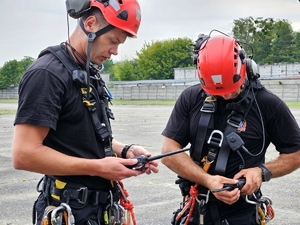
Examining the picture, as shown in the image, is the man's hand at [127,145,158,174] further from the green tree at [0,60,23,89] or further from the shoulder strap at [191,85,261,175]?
the green tree at [0,60,23,89]

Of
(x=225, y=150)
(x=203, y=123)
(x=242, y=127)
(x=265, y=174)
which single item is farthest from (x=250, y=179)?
(x=203, y=123)

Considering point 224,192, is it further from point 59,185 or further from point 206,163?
point 59,185

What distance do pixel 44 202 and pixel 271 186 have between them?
647 centimetres

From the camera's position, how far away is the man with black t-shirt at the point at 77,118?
294 centimetres

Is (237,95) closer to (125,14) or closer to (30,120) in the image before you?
(125,14)

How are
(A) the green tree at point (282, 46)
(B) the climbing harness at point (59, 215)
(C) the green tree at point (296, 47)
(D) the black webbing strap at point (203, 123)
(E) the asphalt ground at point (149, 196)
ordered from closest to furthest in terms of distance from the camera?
(B) the climbing harness at point (59, 215)
(D) the black webbing strap at point (203, 123)
(E) the asphalt ground at point (149, 196)
(C) the green tree at point (296, 47)
(A) the green tree at point (282, 46)

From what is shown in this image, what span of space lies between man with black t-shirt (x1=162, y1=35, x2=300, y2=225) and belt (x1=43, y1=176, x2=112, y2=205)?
81 cm

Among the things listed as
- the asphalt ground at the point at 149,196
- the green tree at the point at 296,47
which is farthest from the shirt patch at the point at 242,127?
the green tree at the point at 296,47

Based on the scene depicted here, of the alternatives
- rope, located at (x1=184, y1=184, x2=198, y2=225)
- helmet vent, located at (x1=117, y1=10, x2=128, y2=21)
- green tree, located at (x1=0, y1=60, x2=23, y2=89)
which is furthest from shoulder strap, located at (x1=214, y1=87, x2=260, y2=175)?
green tree, located at (x1=0, y1=60, x2=23, y2=89)

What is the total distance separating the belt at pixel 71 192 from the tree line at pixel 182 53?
79084 mm

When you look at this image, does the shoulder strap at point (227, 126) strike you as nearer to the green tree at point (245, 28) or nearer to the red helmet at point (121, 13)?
the red helmet at point (121, 13)

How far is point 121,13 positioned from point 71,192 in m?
1.29

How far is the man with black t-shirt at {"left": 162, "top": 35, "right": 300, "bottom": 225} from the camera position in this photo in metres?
3.61

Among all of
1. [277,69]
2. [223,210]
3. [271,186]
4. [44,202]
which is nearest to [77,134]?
[44,202]
